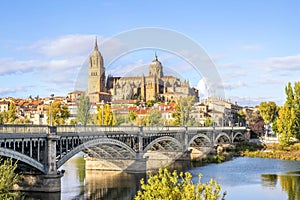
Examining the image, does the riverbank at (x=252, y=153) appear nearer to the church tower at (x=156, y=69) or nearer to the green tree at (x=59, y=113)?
the church tower at (x=156, y=69)

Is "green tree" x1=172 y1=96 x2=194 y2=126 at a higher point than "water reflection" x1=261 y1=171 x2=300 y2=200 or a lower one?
higher

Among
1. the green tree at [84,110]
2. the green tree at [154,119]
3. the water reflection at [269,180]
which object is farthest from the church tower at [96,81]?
the water reflection at [269,180]

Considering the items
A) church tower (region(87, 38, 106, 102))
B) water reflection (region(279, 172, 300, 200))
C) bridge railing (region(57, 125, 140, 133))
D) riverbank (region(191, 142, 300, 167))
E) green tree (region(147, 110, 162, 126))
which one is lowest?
water reflection (region(279, 172, 300, 200))

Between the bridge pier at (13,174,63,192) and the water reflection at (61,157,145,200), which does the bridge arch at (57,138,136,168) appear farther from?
the water reflection at (61,157,145,200)

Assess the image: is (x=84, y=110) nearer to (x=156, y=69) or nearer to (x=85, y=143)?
(x=156, y=69)

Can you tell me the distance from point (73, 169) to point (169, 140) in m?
12.4

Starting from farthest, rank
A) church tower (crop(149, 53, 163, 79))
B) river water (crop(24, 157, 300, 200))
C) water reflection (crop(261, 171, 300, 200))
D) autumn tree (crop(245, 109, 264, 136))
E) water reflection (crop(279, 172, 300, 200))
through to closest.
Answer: autumn tree (crop(245, 109, 264, 136)), church tower (crop(149, 53, 163, 79)), water reflection (crop(261, 171, 300, 200)), water reflection (crop(279, 172, 300, 200)), river water (crop(24, 157, 300, 200))

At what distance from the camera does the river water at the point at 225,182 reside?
3659 centimetres

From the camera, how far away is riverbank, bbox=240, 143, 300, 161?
6838 centimetres

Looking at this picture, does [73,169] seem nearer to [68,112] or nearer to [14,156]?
[14,156]

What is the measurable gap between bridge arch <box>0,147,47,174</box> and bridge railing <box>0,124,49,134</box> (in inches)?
58.8

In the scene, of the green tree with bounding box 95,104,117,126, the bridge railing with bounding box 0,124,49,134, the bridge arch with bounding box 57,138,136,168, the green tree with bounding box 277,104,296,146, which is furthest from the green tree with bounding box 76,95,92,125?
the green tree with bounding box 277,104,296,146

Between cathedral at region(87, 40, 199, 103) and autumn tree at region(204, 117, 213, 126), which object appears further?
autumn tree at region(204, 117, 213, 126)

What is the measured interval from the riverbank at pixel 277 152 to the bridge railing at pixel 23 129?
144 ft
